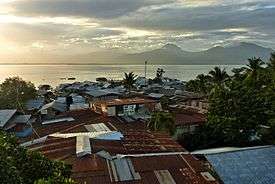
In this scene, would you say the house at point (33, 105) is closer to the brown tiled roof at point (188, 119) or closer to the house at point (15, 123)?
the house at point (15, 123)

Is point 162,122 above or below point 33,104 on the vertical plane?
above

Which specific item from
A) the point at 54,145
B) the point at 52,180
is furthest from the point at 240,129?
the point at 52,180

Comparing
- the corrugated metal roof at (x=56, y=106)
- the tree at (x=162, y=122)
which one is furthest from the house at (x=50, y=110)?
the tree at (x=162, y=122)

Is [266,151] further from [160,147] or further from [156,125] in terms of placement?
[156,125]

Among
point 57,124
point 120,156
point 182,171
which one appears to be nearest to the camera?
point 182,171

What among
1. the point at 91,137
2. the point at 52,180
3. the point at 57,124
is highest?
the point at 52,180

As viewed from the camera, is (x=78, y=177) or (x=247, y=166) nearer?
(x=78, y=177)

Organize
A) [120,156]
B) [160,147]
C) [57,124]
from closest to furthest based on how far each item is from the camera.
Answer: [120,156] < [160,147] < [57,124]

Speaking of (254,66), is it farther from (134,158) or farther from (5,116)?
(134,158)

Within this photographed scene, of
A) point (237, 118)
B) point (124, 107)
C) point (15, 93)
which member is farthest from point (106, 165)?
point (15, 93)
